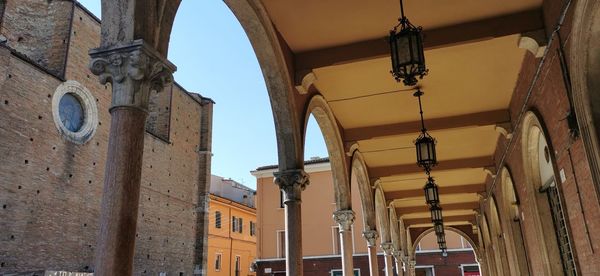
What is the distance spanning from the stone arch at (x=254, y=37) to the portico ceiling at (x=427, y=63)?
0.32 meters

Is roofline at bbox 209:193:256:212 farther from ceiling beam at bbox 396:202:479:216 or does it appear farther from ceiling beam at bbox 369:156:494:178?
ceiling beam at bbox 369:156:494:178

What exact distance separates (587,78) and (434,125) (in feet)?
16.7

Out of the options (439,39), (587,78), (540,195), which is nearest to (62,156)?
(439,39)

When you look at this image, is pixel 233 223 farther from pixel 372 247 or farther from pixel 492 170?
pixel 492 170

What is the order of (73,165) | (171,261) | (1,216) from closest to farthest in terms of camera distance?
1. (1,216)
2. (73,165)
3. (171,261)

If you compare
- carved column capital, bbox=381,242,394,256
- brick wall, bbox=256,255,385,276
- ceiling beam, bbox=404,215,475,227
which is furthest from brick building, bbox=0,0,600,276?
brick wall, bbox=256,255,385,276

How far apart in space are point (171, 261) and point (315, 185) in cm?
920

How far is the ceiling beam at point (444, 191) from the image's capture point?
15836mm

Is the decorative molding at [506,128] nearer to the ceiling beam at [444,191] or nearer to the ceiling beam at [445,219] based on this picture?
the ceiling beam at [444,191]

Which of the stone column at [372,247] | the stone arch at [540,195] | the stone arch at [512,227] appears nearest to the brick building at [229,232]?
the stone column at [372,247]

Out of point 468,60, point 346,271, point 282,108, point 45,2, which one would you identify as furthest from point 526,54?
point 45,2

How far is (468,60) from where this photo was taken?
7.13 metres

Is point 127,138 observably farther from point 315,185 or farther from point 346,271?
point 315,185

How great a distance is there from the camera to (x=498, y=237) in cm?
1346
